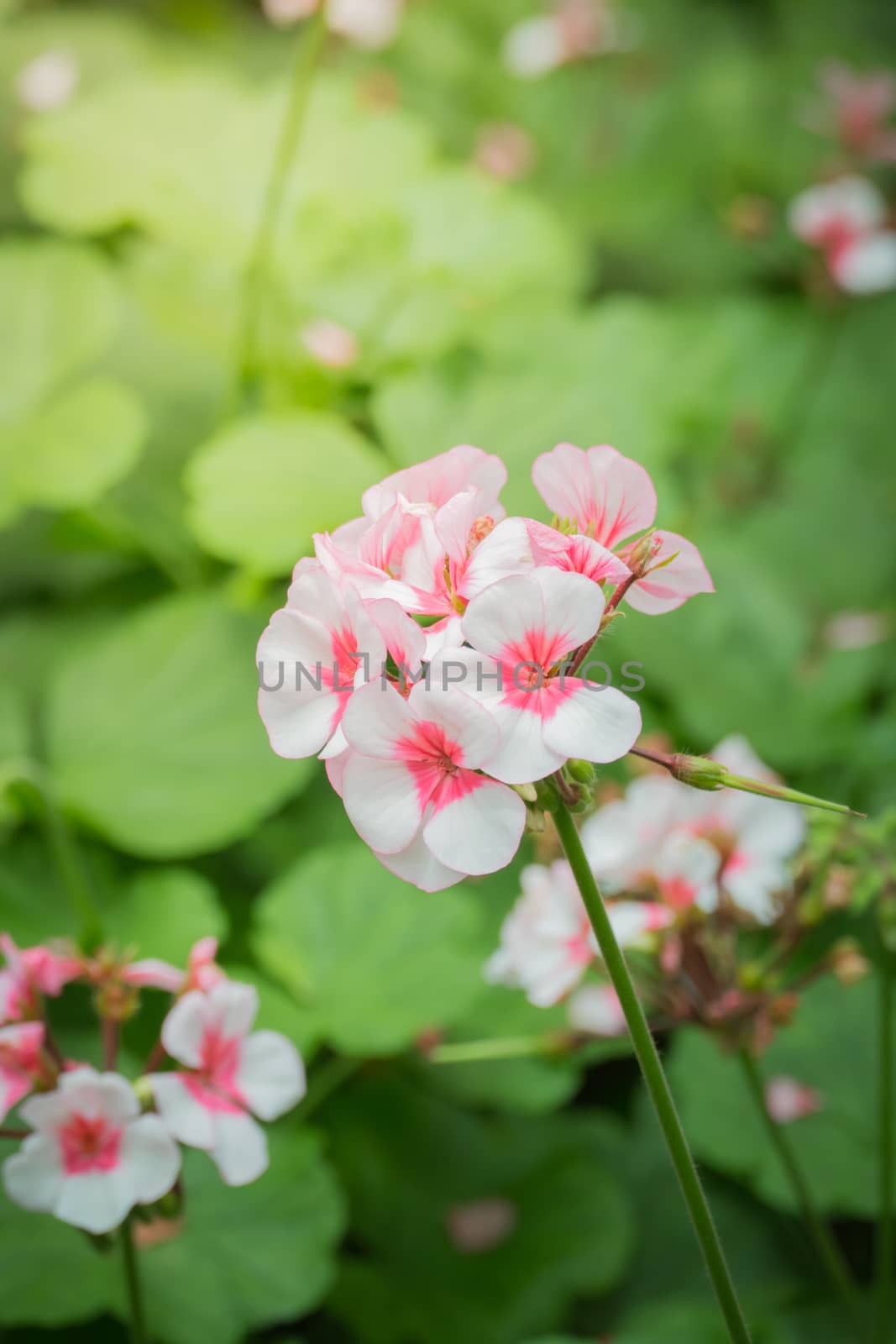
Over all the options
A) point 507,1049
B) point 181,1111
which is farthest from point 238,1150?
point 507,1049

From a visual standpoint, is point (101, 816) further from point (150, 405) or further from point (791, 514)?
point (791, 514)

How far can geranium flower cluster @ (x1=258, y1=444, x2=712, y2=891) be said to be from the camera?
46 centimetres

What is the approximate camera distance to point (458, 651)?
48cm

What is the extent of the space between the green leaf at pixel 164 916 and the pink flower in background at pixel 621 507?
1.94 feet

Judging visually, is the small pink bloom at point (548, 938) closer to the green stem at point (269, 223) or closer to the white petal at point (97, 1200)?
the white petal at point (97, 1200)

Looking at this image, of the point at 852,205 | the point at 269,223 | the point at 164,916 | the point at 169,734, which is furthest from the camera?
the point at 852,205

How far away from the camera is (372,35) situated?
170 cm

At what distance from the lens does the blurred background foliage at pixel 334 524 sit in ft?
3.32

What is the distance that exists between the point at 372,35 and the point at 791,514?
0.96 metres

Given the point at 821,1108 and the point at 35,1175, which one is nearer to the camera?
the point at 35,1175

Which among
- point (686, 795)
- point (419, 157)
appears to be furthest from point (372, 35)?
point (686, 795)

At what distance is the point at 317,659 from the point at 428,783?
8 centimetres

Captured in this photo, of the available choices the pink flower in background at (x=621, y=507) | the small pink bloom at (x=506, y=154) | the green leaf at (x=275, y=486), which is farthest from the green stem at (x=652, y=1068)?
the small pink bloom at (x=506, y=154)

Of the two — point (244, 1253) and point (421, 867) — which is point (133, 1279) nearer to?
point (244, 1253)
